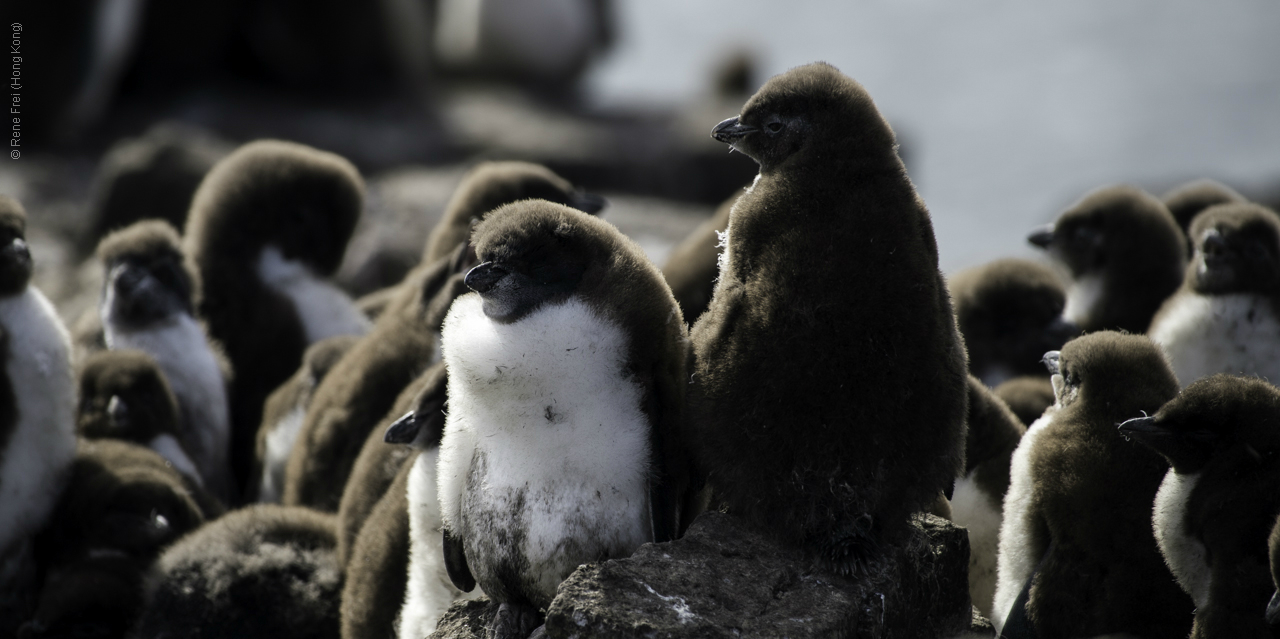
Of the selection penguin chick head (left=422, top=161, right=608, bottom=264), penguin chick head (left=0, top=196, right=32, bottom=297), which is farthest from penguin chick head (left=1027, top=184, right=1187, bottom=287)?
penguin chick head (left=0, top=196, right=32, bottom=297)

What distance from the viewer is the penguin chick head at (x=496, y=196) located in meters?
6.98

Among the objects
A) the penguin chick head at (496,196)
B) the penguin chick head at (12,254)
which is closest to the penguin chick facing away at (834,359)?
the penguin chick head at (496,196)

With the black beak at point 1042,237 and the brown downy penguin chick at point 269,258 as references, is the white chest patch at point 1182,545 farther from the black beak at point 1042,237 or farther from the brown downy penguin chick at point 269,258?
the brown downy penguin chick at point 269,258

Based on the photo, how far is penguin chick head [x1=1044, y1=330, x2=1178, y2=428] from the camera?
4.66m

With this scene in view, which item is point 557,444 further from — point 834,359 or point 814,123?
point 814,123

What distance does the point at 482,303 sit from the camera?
4.32 meters

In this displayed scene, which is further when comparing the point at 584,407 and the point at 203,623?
the point at 203,623

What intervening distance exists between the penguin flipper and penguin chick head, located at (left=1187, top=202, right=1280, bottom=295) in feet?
13.0

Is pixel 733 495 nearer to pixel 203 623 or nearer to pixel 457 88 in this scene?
pixel 203 623

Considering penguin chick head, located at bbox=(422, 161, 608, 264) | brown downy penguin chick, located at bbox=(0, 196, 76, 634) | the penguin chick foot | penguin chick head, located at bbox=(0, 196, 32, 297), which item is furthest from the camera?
penguin chick head, located at bbox=(422, 161, 608, 264)

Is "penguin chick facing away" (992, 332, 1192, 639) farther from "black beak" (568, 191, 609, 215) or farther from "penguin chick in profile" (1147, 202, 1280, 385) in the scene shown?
"black beak" (568, 191, 609, 215)

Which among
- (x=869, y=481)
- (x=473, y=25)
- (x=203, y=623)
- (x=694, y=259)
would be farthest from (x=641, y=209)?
(x=473, y=25)

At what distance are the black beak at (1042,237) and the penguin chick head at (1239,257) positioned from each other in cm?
123

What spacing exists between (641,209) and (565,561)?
9.54 m
